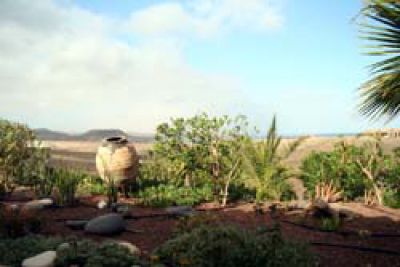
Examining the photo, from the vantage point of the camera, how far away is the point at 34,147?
16.1 meters

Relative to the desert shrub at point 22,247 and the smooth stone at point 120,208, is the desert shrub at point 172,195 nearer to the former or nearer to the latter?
the smooth stone at point 120,208

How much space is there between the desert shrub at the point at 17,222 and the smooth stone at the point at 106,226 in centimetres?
82

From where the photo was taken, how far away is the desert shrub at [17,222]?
8.57m

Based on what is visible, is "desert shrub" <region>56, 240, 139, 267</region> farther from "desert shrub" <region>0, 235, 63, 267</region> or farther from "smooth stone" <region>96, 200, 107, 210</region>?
"smooth stone" <region>96, 200, 107, 210</region>

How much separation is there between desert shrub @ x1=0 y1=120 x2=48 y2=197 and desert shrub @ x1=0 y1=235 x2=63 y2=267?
6.42 metres

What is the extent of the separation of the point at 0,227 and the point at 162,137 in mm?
7378

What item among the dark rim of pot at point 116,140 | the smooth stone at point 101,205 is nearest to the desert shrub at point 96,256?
the smooth stone at point 101,205

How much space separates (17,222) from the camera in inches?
338

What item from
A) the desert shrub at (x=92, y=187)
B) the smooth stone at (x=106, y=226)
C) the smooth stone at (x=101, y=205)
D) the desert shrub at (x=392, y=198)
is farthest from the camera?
the desert shrub at (x=92, y=187)

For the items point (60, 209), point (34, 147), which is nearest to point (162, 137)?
point (34, 147)

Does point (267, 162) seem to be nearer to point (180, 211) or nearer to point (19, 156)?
point (180, 211)

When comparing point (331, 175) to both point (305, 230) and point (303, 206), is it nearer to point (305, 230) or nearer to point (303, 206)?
point (303, 206)

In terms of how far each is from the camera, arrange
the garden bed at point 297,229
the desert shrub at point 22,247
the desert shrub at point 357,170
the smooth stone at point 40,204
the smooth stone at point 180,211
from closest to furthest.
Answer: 1. the desert shrub at point 22,247
2. the garden bed at point 297,229
3. the smooth stone at point 180,211
4. the smooth stone at point 40,204
5. the desert shrub at point 357,170

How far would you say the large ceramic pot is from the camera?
13781 mm
